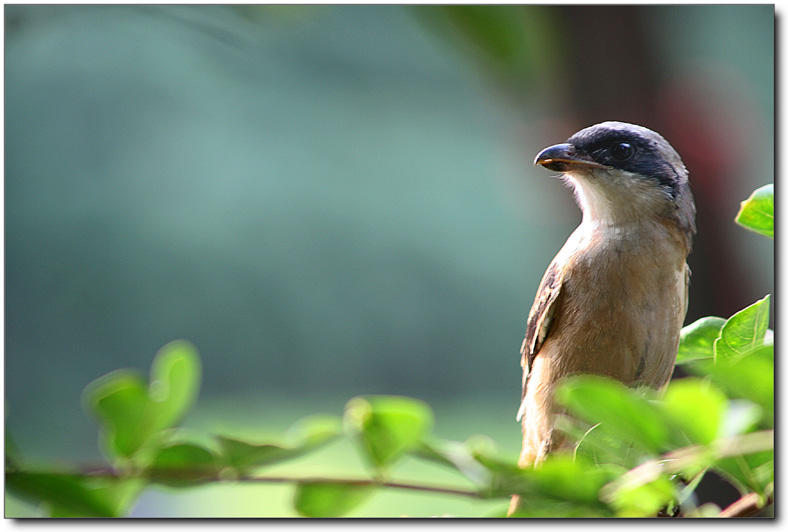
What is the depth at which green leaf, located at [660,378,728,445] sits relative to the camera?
0.32 metres

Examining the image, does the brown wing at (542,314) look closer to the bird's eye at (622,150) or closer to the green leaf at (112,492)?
the bird's eye at (622,150)

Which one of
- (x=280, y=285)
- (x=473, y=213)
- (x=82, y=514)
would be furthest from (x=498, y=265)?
(x=82, y=514)

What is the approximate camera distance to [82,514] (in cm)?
35

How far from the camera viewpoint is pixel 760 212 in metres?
0.57

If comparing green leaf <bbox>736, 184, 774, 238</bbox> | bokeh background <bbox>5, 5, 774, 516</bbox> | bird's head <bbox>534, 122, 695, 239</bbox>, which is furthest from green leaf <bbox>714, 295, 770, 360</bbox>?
bokeh background <bbox>5, 5, 774, 516</bbox>

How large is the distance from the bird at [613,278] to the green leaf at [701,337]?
17 centimetres

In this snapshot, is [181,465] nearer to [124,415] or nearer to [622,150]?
[124,415]

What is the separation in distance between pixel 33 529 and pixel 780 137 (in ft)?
3.96

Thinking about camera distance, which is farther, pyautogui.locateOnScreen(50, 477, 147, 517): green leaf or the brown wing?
the brown wing

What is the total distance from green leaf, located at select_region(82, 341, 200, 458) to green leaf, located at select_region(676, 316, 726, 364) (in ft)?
1.43

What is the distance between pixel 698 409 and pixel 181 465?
0.80 ft

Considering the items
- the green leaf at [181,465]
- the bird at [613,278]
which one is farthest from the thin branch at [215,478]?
the bird at [613,278]

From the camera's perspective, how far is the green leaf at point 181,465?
371 mm

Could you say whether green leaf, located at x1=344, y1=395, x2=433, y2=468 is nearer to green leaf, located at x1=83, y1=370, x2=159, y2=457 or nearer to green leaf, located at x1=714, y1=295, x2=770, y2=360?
green leaf, located at x1=83, y1=370, x2=159, y2=457
